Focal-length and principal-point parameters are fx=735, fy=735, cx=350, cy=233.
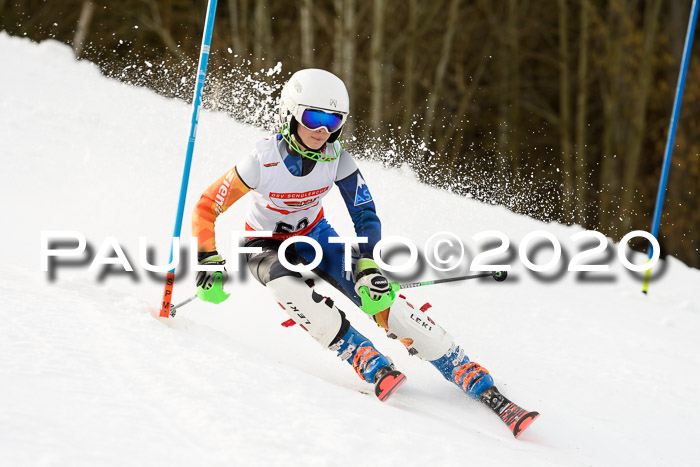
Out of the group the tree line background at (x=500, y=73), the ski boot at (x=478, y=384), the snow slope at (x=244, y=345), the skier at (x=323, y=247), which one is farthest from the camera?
the tree line background at (x=500, y=73)

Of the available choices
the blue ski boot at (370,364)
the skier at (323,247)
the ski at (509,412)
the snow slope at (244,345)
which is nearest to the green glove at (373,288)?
the skier at (323,247)

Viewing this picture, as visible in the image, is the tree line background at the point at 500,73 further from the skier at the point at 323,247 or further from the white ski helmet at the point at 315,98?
the white ski helmet at the point at 315,98

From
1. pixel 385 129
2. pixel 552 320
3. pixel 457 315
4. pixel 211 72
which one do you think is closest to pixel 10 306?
pixel 457 315

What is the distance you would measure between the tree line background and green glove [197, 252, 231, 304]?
9290 millimetres

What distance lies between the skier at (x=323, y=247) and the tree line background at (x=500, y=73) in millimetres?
8802

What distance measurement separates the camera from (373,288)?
3.44m

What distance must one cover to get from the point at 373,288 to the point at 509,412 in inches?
32.5

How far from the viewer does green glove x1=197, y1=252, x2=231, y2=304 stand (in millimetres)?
3336

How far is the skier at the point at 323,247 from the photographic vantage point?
11.1 feet

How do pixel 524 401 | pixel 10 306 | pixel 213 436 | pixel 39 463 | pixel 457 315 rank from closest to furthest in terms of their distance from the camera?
1. pixel 39 463
2. pixel 213 436
3. pixel 10 306
4. pixel 524 401
5. pixel 457 315

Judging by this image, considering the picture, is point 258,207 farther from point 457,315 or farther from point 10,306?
point 457,315

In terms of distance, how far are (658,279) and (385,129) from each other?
9.66 meters

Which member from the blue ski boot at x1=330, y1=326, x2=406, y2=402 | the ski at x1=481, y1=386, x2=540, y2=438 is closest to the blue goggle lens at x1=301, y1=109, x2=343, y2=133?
the blue ski boot at x1=330, y1=326, x2=406, y2=402

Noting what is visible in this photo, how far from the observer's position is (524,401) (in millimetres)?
3764
